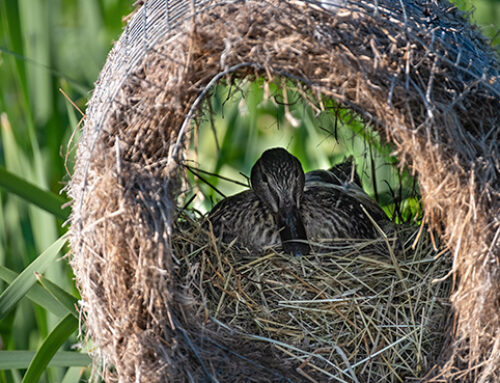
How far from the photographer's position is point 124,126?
68.1 inches

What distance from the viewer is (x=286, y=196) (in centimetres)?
229

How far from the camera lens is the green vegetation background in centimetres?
215

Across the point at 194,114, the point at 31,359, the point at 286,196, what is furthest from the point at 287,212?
the point at 31,359

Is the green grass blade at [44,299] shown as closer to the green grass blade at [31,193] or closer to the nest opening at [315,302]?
the green grass blade at [31,193]

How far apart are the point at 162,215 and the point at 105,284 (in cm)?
23

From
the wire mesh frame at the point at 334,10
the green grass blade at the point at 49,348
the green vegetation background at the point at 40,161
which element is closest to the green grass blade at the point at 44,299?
the green vegetation background at the point at 40,161

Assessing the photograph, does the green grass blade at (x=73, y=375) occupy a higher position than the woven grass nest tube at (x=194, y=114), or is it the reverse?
the woven grass nest tube at (x=194, y=114)

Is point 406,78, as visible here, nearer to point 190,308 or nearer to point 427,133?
point 427,133

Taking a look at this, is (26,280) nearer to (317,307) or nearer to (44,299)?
(44,299)

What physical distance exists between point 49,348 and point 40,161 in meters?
0.73

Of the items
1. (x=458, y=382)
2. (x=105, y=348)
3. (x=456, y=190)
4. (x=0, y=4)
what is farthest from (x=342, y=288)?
(x=0, y=4)

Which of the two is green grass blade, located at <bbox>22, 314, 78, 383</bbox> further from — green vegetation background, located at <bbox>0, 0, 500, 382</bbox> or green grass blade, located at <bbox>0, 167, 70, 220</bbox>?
green grass blade, located at <bbox>0, 167, 70, 220</bbox>

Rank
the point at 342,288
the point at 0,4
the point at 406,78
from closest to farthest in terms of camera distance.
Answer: the point at 406,78 < the point at 342,288 < the point at 0,4

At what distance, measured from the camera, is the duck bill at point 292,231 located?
2.28m
